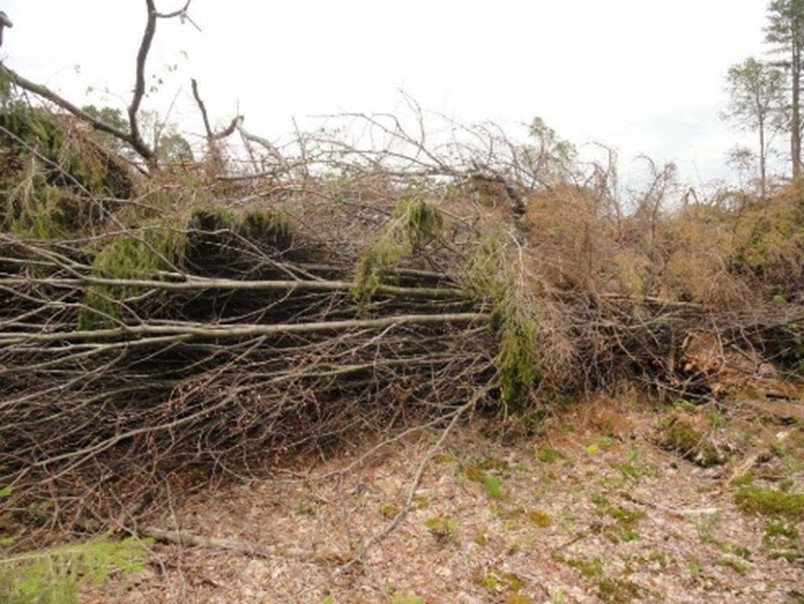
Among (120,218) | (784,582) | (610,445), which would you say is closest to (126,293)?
(120,218)

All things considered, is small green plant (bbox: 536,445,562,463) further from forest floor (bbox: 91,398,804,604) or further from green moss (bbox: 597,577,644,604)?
green moss (bbox: 597,577,644,604)

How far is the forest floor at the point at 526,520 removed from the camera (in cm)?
278

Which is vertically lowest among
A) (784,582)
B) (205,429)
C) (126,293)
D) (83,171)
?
(784,582)

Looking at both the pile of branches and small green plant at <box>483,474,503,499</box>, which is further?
the pile of branches

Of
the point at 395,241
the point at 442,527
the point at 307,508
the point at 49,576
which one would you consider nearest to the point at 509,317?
the point at 395,241

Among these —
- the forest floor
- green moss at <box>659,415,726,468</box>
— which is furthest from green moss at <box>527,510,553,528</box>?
green moss at <box>659,415,726,468</box>

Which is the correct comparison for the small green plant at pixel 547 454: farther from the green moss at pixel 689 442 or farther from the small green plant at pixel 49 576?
the small green plant at pixel 49 576

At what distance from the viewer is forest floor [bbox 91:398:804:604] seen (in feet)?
9.13

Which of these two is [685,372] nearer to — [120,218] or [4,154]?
[120,218]

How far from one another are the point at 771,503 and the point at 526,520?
1.41 meters

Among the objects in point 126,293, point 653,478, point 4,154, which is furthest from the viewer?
point 4,154

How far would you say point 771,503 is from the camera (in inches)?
123

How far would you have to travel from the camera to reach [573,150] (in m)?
5.76

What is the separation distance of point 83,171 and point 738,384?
561cm
